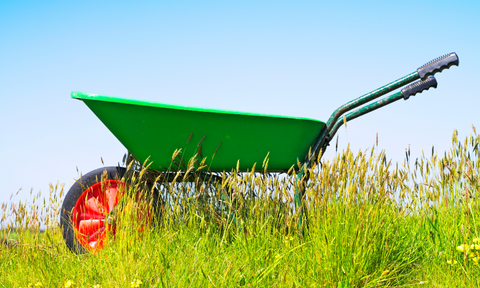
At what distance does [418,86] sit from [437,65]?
0.49 feet

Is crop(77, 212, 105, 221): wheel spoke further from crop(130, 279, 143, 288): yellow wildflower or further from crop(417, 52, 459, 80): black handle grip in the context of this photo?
crop(417, 52, 459, 80): black handle grip

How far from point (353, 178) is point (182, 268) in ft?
2.91

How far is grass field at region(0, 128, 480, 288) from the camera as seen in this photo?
59.6 inches

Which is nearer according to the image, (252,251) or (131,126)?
(252,251)

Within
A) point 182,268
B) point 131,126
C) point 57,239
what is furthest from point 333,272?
point 57,239

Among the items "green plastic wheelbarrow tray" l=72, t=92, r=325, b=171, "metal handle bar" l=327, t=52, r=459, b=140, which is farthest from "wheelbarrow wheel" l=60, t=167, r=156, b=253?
"metal handle bar" l=327, t=52, r=459, b=140

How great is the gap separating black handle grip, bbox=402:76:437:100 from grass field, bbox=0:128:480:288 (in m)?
0.35

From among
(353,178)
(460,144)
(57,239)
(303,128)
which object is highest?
(303,128)

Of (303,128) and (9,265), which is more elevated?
(303,128)

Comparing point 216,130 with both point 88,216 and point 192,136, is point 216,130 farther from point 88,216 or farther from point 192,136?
point 88,216

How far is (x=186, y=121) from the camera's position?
2139mm

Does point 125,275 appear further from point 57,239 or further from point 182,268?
point 57,239

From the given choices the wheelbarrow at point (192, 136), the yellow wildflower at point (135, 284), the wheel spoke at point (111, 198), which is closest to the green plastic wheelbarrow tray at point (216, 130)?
the wheelbarrow at point (192, 136)

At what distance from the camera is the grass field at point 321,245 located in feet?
4.96
